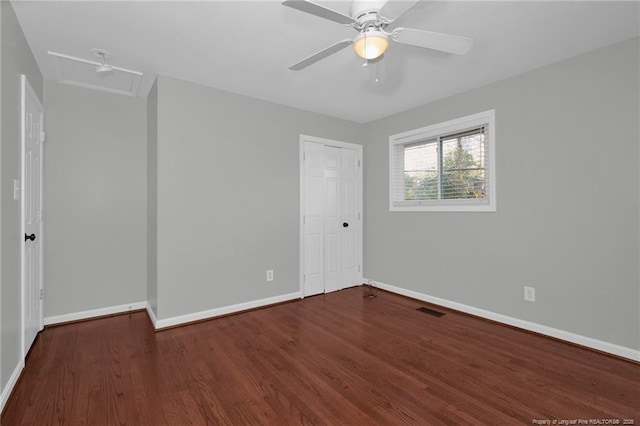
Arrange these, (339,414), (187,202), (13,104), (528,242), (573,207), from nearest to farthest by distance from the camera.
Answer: (339,414) → (13,104) → (573,207) → (528,242) → (187,202)

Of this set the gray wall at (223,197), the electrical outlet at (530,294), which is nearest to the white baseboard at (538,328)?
the electrical outlet at (530,294)

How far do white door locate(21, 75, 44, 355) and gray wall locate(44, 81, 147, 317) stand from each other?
0.20m

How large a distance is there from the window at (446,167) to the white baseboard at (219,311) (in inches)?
77.0

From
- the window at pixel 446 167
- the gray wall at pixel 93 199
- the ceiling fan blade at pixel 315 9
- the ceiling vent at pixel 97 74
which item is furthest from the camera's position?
the window at pixel 446 167

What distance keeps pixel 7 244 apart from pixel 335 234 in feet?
11.1

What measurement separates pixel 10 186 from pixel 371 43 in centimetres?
249

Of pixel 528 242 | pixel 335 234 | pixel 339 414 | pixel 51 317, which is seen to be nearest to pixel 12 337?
pixel 51 317

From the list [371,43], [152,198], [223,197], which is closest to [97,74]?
[152,198]

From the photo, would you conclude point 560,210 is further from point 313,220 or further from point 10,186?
point 10,186

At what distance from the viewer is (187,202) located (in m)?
3.20

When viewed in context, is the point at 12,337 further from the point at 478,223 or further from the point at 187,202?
the point at 478,223

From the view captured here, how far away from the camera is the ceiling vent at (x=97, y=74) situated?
8.82ft

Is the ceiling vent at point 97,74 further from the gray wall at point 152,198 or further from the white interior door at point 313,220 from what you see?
the white interior door at point 313,220

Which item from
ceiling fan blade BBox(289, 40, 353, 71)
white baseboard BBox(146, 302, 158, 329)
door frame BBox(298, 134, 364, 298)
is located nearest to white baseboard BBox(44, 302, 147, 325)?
white baseboard BBox(146, 302, 158, 329)
